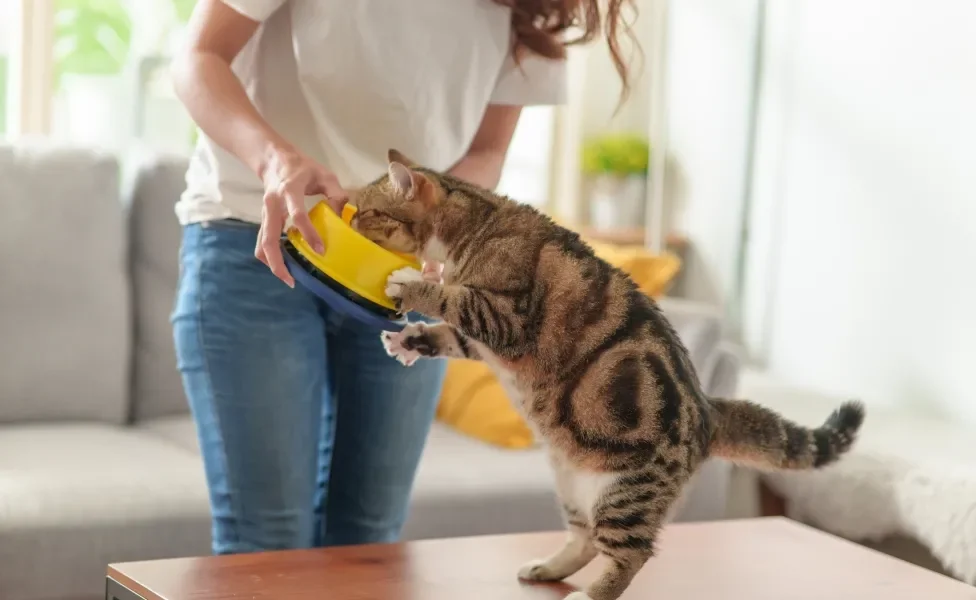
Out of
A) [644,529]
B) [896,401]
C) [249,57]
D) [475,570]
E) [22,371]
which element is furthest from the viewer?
[896,401]

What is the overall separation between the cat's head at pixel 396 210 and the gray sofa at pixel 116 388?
3.05 ft

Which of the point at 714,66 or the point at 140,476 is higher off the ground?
the point at 714,66

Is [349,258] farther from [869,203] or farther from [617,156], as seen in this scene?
[617,156]

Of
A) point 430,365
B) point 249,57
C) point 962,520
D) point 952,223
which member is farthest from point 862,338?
point 249,57

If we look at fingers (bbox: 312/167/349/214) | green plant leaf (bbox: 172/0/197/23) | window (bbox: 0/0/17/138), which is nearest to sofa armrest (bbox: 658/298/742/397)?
fingers (bbox: 312/167/349/214)

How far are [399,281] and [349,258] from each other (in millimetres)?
51

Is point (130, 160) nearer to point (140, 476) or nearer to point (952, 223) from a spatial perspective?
point (140, 476)

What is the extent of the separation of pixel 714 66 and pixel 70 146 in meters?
1.77

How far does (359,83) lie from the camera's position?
1324 mm

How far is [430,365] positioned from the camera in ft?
4.53

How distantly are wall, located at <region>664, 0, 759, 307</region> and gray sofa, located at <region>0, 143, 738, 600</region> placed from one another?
74cm

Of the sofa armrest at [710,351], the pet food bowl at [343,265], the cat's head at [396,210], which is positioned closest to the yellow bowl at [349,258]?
the pet food bowl at [343,265]

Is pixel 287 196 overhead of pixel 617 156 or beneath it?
overhead

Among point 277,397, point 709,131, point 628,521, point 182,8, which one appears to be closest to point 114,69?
point 182,8
